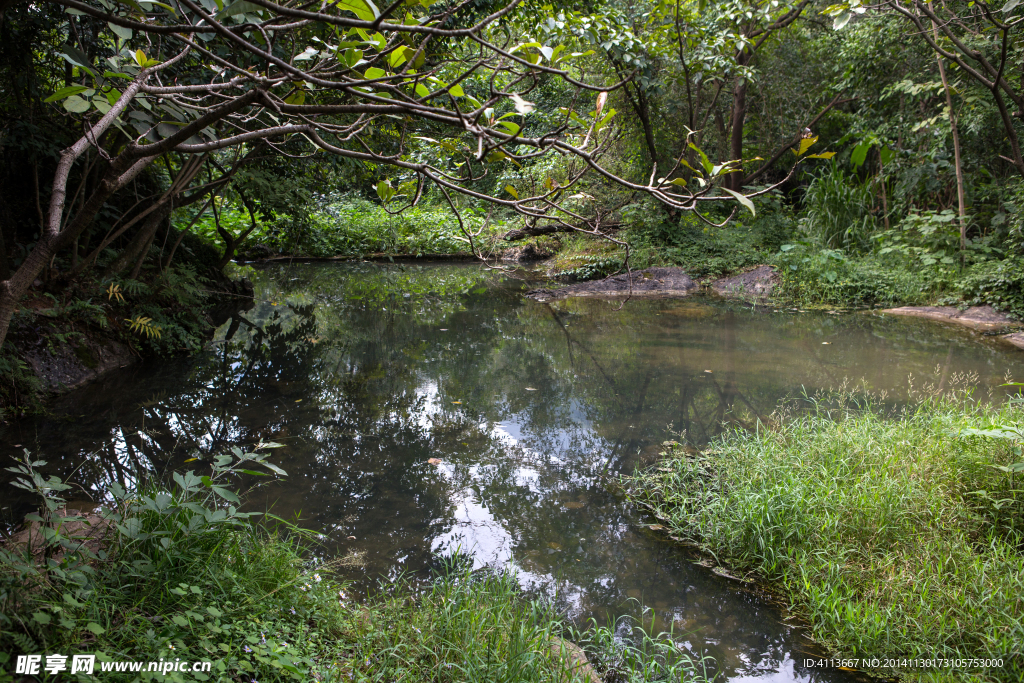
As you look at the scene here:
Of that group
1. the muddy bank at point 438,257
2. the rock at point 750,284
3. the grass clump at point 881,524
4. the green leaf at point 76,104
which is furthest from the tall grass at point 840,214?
the green leaf at point 76,104

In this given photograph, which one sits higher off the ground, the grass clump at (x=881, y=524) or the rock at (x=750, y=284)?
the rock at (x=750, y=284)

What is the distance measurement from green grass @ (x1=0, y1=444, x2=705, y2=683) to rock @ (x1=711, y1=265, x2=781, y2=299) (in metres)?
8.08

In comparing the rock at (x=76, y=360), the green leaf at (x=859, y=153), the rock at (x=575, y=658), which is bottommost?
the rock at (x=575, y=658)

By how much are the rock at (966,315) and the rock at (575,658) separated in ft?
23.7

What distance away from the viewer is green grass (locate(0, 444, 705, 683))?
175 cm

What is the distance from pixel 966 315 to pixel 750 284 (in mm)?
3027

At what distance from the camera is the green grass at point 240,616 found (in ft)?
5.74

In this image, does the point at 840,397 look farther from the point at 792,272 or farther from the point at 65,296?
the point at 65,296

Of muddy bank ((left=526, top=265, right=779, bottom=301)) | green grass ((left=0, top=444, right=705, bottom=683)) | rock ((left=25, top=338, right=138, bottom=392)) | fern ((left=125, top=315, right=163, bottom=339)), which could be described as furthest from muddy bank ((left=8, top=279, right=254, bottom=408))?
muddy bank ((left=526, top=265, right=779, bottom=301))

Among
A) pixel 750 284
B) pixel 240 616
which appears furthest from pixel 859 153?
pixel 240 616

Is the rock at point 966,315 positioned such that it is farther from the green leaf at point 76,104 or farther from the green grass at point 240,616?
the green leaf at point 76,104

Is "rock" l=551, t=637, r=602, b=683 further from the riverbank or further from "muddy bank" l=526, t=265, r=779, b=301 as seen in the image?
"muddy bank" l=526, t=265, r=779, b=301

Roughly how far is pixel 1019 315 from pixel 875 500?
5.97m

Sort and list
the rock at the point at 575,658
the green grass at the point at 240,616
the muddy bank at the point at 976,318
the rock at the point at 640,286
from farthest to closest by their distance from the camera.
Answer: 1. the rock at the point at 640,286
2. the muddy bank at the point at 976,318
3. the rock at the point at 575,658
4. the green grass at the point at 240,616
